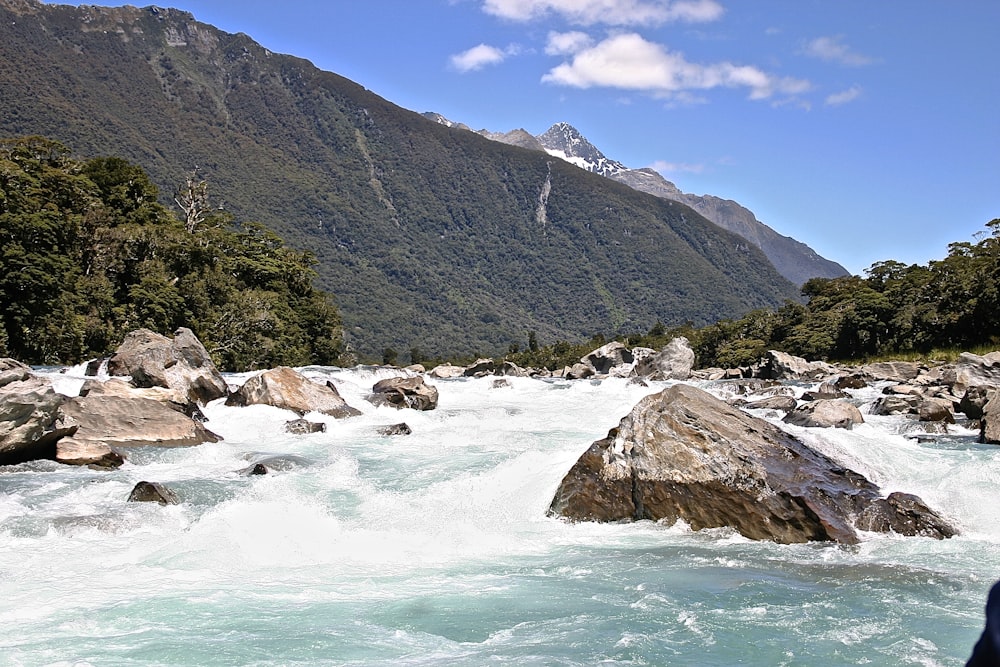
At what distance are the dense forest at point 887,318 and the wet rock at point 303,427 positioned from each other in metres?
45.0

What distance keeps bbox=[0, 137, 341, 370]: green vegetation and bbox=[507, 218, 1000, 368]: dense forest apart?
4376 cm

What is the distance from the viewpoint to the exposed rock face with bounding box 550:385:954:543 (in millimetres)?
11234

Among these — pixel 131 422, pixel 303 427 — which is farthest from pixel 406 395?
pixel 131 422

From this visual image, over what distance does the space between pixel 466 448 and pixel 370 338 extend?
6267 inches

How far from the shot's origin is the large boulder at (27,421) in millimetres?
14305

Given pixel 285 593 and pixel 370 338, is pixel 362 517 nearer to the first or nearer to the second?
pixel 285 593

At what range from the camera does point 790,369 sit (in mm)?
52062

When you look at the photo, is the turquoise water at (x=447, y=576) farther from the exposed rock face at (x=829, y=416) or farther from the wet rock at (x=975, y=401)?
the wet rock at (x=975, y=401)

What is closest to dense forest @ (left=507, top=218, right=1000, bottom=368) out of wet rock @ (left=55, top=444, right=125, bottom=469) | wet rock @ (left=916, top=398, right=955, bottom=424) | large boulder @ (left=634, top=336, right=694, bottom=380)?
large boulder @ (left=634, top=336, right=694, bottom=380)

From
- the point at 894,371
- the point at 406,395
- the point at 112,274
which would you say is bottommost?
the point at 406,395

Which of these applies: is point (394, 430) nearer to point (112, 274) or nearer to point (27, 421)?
point (27, 421)

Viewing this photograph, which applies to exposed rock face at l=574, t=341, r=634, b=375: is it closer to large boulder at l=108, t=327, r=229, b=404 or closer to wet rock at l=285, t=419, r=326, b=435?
large boulder at l=108, t=327, r=229, b=404

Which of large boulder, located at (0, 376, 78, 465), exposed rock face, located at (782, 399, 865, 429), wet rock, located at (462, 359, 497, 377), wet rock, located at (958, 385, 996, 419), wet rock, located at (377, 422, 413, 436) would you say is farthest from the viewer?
wet rock, located at (462, 359, 497, 377)

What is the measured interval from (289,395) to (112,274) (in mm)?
25056
